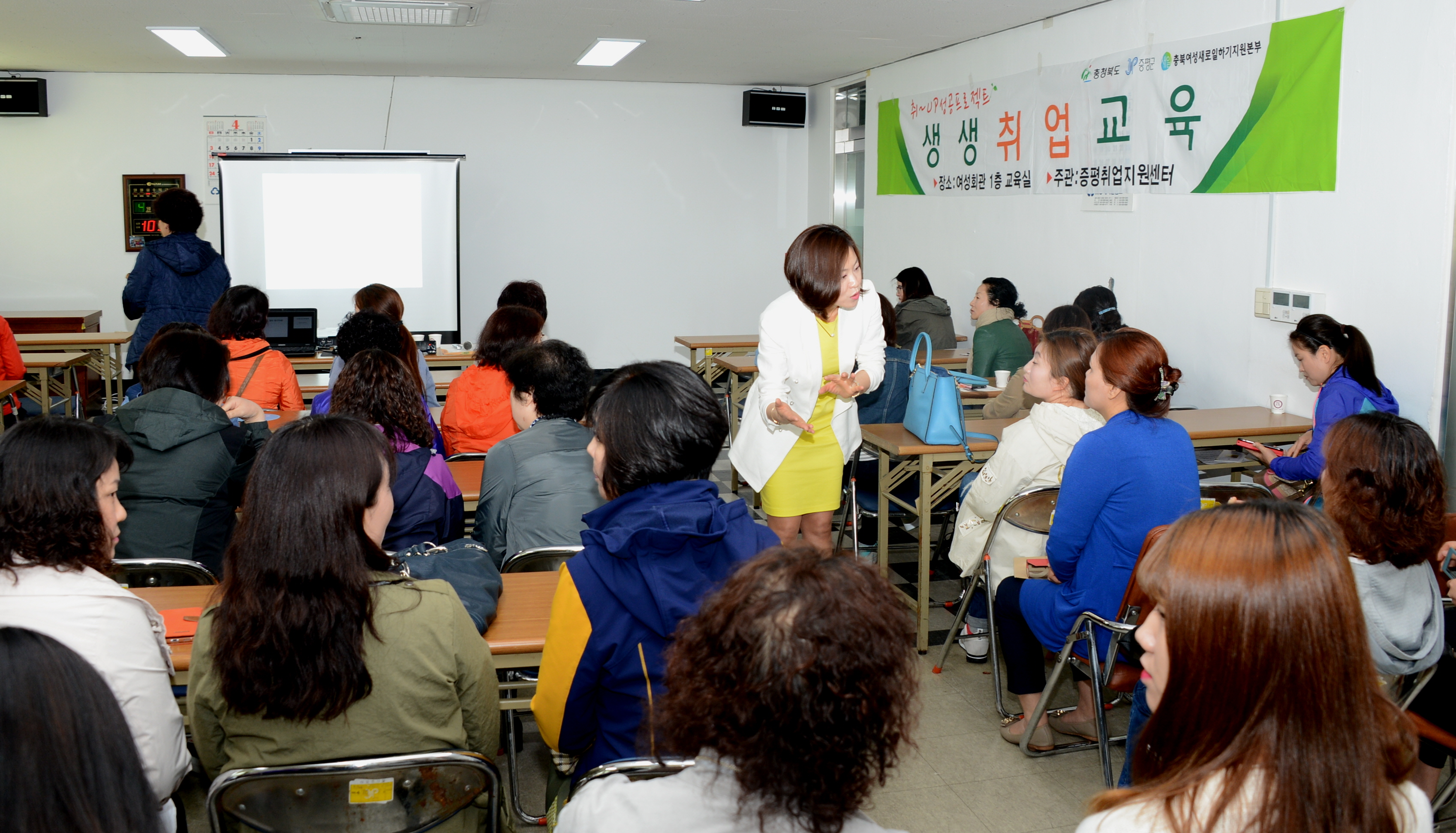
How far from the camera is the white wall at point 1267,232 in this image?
12.3ft

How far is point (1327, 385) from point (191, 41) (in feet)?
22.1

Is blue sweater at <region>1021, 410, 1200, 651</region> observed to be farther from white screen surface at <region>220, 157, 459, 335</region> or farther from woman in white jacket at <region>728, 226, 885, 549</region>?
white screen surface at <region>220, 157, 459, 335</region>

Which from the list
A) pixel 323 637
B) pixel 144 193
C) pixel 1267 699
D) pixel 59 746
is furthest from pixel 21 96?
pixel 1267 699

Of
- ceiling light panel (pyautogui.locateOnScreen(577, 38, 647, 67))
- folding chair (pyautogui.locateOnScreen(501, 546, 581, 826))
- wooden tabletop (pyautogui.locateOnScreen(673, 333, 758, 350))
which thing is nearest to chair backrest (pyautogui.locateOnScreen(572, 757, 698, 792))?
folding chair (pyautogui.locateOnScreen(501, 546, 581, 826))

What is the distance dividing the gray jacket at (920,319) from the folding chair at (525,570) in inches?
143

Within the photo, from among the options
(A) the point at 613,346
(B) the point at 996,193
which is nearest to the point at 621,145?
(A) the point at 613,346

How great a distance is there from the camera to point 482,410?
3.72 meters

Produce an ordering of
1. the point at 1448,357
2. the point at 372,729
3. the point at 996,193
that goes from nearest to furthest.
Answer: the point at 372,729
the point at 1448,357
the point at 996,193

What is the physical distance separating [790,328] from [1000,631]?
1124 mm

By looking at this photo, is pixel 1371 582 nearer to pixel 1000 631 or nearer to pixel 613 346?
pixel 1000 631

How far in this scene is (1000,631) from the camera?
9.65 feet

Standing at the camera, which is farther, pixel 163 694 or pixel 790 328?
pixel 790 328

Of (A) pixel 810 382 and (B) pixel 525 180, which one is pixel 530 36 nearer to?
(B) pixel 525 180

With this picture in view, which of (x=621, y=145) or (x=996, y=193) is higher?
(x=621, y=145)
